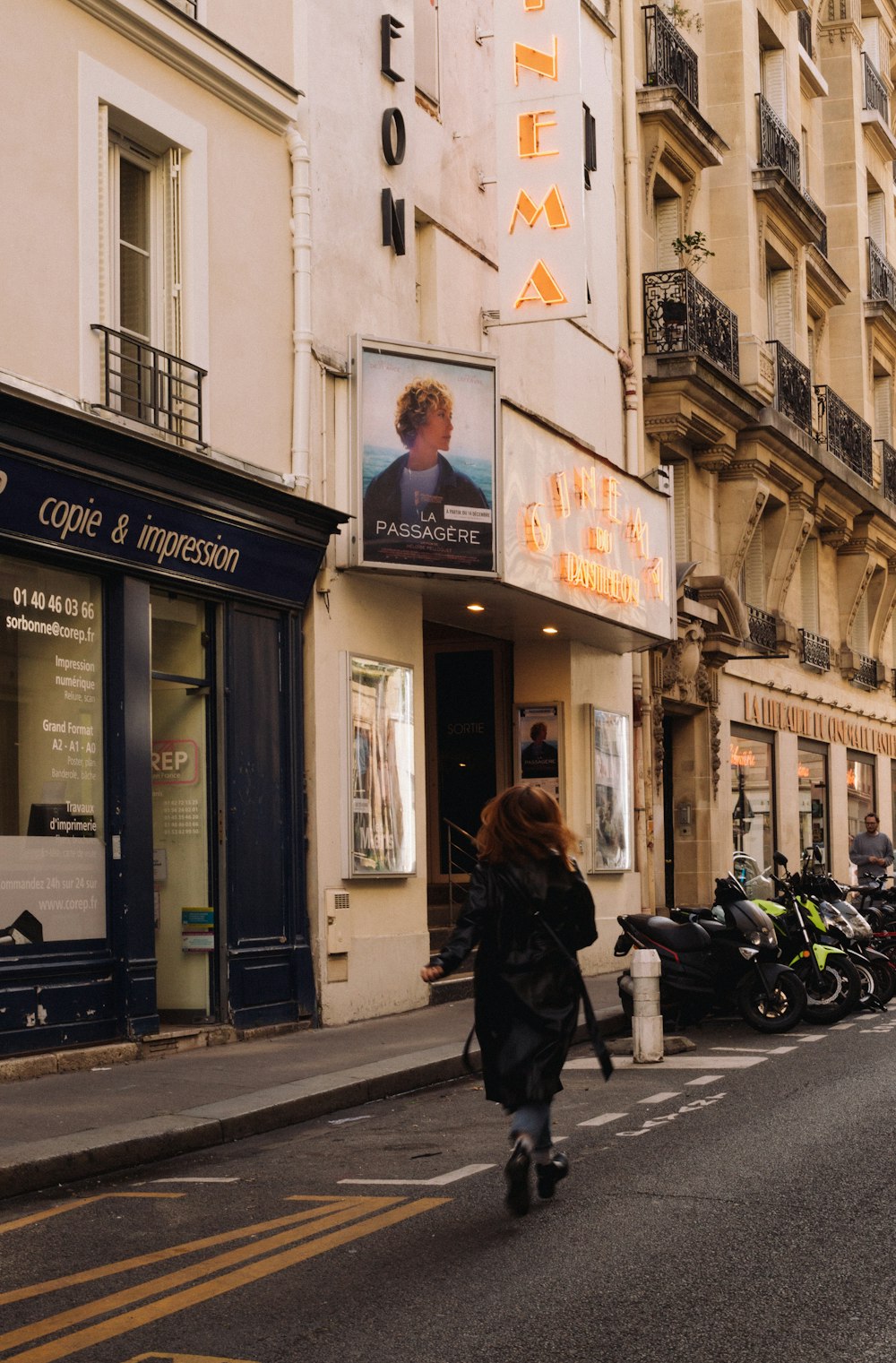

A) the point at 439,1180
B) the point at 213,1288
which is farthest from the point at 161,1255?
the point at 439,1180

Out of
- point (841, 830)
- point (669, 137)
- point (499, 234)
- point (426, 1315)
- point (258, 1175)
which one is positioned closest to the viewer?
point (426, 1315)

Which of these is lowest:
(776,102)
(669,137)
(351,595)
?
(351,595)

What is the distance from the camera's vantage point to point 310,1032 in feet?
43.5

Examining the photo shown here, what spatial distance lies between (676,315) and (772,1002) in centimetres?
1169

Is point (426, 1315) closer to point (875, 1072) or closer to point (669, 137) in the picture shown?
point (875, 1072)

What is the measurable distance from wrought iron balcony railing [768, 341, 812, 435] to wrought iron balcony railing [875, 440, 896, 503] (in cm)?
586

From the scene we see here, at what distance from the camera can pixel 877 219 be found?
3566 centimetres

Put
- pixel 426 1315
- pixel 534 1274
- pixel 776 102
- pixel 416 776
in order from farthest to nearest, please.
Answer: pixel 776 102 → pixel 416 776 → pixel 534 1274 → pixel 426 1315

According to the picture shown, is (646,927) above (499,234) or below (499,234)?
below

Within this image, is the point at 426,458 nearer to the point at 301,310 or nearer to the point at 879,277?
the point at 301,310

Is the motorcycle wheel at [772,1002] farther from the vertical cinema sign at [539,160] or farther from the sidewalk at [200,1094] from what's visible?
the vertical cinema sign at [539,160]

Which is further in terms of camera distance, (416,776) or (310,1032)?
(416,776)

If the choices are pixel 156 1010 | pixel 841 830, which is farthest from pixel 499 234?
pixel 841 830

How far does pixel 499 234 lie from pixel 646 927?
7181 millimetres
